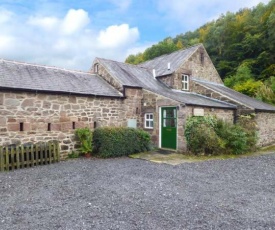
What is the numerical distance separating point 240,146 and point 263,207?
26.1ft

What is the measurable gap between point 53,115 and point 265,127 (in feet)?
45.3

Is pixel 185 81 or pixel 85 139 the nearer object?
pixel 85 139

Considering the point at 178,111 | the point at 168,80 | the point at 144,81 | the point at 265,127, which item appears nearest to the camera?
the point at 178,111

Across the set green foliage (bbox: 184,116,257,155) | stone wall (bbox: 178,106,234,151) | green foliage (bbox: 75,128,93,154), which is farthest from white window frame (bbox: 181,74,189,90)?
green foliage (bbox: 75,128,93,154)

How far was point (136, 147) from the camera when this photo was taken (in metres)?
12.6

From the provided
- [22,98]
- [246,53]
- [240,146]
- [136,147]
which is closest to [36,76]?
[22,98]

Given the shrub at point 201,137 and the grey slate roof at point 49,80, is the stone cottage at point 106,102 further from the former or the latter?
the shrub at point 201,137

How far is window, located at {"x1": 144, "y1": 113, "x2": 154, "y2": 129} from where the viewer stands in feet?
48.1

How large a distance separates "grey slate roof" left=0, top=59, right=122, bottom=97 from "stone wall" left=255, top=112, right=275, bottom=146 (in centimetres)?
932

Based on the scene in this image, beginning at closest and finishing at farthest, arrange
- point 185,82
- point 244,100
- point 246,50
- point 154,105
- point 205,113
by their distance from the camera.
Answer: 1. point 205,113
2. point 154,105
3. point 244,100
4. point 185,82
5. point 246,50

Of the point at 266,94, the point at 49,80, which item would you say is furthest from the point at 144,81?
the point at 266,94

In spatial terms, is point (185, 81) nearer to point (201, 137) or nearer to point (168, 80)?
point (168, 80)

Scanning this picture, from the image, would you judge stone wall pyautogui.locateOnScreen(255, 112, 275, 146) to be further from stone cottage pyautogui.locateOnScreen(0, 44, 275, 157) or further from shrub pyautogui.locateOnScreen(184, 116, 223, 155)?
shrub pyautogui.locateOnScreen(184, 116, 223, 155)

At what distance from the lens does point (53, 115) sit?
37.7 feet
